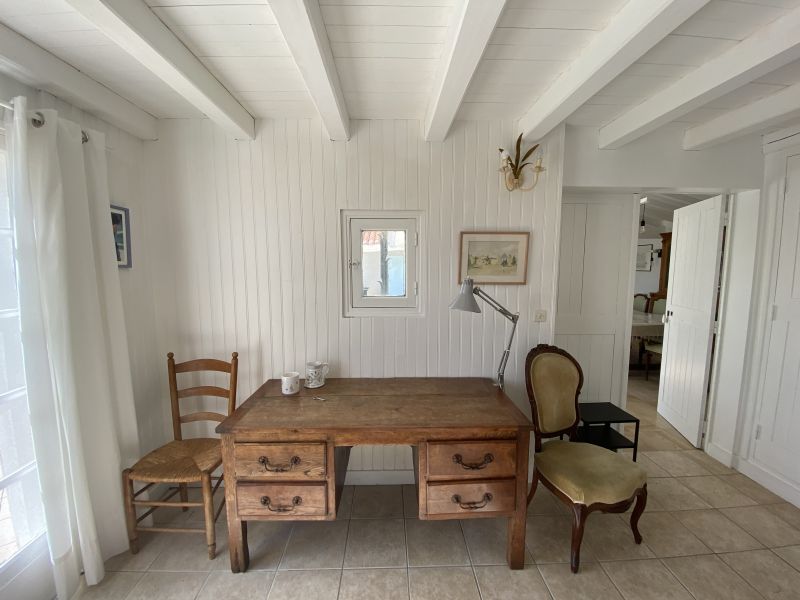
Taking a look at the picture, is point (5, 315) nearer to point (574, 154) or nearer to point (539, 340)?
point (539, 340)

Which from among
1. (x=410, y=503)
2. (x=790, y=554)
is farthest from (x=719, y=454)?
(x=410, y=503)

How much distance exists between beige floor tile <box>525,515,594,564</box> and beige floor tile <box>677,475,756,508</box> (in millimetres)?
994

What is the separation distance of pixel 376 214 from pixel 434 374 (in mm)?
1121

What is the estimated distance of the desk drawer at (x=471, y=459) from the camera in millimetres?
1512

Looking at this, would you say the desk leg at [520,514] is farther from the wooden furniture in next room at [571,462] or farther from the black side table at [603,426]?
the black side table at [603,426]

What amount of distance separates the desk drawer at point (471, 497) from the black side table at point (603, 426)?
948 millimetres

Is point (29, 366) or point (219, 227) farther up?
point (219, 227)

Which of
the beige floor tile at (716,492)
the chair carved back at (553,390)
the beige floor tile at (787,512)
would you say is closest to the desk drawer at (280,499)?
the chair carved back at (553,390)

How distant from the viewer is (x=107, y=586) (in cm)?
150

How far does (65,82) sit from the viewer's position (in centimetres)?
142

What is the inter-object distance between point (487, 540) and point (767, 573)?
1.33 metres

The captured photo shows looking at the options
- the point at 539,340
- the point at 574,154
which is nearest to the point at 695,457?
the point at 539,340

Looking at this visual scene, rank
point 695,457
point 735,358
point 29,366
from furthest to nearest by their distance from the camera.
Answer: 1. point 695,457
2. point 735,358
3. point 29,366

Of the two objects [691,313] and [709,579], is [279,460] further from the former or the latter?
[691,313]
